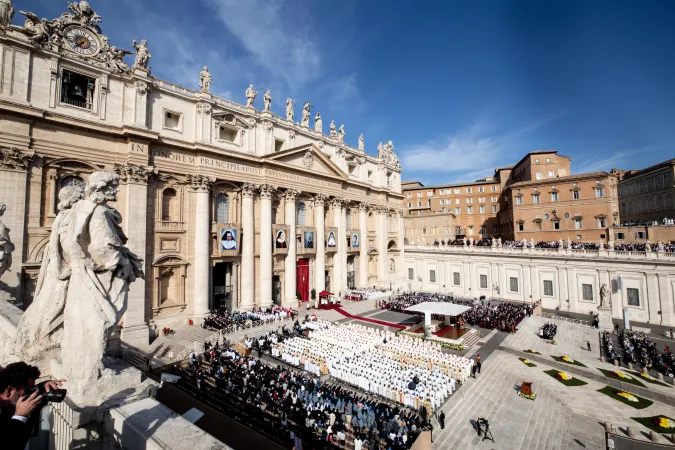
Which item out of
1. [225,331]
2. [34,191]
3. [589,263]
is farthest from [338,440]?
[589,263]

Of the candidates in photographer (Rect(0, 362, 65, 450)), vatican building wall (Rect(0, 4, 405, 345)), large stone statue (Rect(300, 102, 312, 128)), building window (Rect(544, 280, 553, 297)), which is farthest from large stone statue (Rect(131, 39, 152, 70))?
building window (Rect(544, 280, 553, 297))

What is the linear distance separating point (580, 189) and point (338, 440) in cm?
4667

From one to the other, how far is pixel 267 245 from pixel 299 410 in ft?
61.8

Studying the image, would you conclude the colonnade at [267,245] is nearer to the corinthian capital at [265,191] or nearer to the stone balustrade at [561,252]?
the corinthian capital at [265,191]

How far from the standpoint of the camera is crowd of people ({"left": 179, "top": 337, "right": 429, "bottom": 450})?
10.8 m

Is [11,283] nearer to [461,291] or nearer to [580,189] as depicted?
[461,291]

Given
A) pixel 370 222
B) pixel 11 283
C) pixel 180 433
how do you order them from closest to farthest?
pixel 180 433
pixel 11 283
pixel 370 222

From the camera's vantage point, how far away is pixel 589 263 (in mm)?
31969

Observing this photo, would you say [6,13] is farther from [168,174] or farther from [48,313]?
[48,313]

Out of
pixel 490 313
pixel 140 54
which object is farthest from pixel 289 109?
pixel 490 313

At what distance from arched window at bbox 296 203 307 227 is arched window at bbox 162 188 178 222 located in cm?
1294

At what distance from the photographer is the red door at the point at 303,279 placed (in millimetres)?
33688

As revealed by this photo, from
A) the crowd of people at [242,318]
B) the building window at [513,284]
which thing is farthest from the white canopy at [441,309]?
the building window at [513,284]

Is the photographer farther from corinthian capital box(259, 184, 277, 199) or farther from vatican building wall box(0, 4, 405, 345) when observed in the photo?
corinthian capital box(259, 184, 277, 199)
